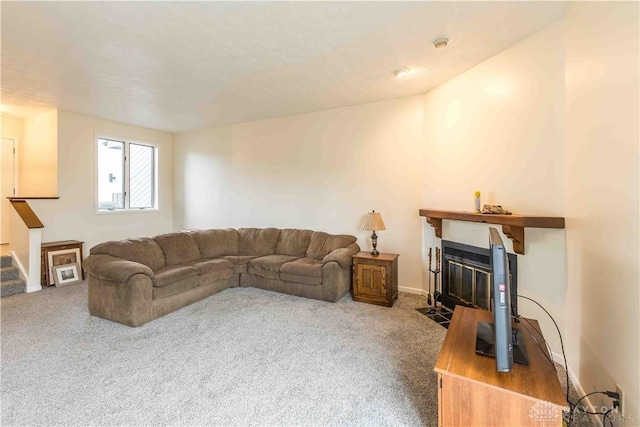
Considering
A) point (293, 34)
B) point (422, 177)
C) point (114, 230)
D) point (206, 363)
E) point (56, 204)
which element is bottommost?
point (206, 363)

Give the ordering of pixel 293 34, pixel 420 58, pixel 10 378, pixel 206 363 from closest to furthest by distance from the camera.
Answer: pixel 10 378 → pixel 206 363 → pixel 293 34 → pixel 420 58

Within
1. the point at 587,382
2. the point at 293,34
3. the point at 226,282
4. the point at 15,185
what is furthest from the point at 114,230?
the point at 587,382

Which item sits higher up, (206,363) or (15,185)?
(15,185)

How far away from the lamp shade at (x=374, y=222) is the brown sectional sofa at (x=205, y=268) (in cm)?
44

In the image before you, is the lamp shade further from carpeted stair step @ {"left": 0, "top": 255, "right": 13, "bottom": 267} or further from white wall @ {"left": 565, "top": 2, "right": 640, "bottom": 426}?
carpeted stair step @ {"left": 0, "top": 255, "right": 13, "bottom": 267}

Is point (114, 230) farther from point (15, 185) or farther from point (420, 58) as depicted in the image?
point (420, 58)

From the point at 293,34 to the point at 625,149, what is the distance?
236 centimetres

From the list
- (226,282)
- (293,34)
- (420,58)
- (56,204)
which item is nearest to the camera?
(293,34)

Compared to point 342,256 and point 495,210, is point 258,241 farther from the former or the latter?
point 495,210

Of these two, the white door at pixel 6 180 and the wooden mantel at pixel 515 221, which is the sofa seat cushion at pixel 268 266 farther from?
the white door at pixel 6 180

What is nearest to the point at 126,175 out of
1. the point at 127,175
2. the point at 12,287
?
the point at 127,175

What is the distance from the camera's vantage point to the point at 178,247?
4.02m

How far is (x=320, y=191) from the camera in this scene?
4.59 metres

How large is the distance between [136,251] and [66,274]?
1827mm
